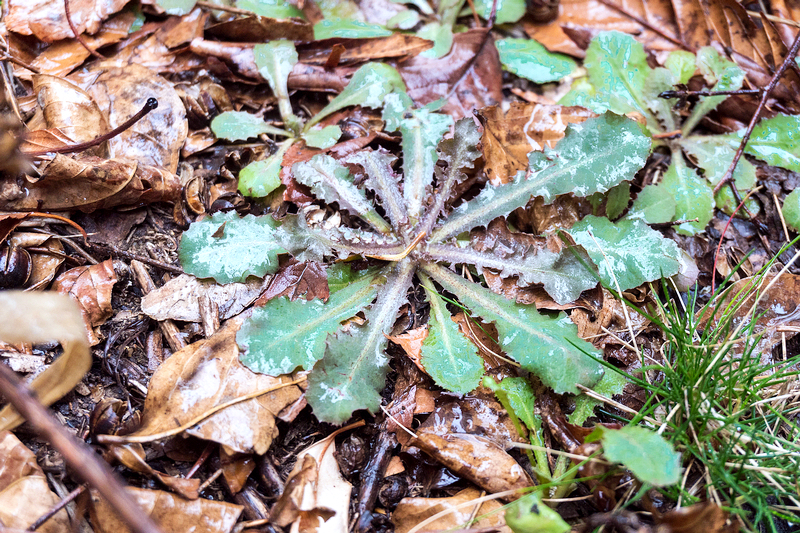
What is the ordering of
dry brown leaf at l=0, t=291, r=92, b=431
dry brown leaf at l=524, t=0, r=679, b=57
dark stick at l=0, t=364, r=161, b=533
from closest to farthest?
1. dark stick at l=0, t=364, r=161, b=533
2. dry brown leaf at l=0, t=291, r=92, b=431
3. dry brown leaf at l=524, t=0, r=679, b=57

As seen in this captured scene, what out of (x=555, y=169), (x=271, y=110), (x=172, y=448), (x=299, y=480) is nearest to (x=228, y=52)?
(x=271, y=110)

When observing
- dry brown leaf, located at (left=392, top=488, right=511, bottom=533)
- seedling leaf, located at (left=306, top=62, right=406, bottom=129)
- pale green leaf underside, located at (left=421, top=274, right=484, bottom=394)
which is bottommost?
dry brown leaf, located at (left=392, top=488, right=511, bottom=533)

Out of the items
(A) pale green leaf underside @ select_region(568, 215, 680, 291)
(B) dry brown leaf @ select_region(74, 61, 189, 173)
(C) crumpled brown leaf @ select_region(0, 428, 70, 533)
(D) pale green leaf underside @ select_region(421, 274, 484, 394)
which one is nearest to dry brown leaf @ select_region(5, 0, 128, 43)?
(B) dry brown leaf @ select_region(74, 61, 189, 173)

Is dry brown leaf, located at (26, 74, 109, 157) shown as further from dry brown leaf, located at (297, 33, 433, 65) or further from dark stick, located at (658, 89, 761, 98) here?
dark stick, located at (658, 89, 761, 98)

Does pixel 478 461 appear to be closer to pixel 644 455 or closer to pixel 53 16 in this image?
pixel 644 455

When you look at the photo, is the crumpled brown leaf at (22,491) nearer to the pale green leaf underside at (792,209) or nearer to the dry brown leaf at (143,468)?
the dry brown leaf at (143,468)

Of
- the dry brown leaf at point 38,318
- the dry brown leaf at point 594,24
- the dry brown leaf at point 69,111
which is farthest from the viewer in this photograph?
the dry brown leaf at point 594,24

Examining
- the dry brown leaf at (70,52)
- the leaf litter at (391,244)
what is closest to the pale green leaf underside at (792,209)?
the leaf litter at (391,244)
